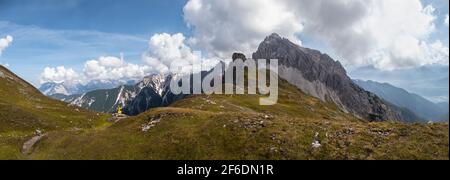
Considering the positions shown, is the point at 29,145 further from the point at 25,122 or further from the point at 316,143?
the point at 316,143

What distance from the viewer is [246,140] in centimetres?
4334

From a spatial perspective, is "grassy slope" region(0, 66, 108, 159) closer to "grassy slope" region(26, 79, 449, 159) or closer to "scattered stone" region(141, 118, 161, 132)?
"grassy slope" region(26, 79, 449, 159)

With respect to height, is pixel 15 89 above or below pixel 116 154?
above

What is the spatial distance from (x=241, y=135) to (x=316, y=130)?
367 inches

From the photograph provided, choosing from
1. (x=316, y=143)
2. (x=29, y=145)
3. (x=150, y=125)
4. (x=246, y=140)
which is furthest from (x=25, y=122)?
(x=316, y=143)

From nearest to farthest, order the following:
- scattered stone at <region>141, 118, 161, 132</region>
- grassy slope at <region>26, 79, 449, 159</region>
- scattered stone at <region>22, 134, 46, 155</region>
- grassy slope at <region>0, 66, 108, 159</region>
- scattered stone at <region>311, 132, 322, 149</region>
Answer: grassy slope at <region>26, 79, 449, 159</region> → scattered stone at <region>311, 132, 322, 149</region> → scattered stone at <region>22, 134, 46, 155</region> → scattered stone at <region>141, 118, 161, 132</region> → grassy slope at <region>0, 66, 108, 159</region>

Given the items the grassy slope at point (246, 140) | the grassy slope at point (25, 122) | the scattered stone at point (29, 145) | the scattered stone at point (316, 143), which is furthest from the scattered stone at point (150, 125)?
the scattered stone at point (316, 143)

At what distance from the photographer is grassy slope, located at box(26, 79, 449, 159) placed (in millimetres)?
37688

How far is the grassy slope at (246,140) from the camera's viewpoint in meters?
37.7

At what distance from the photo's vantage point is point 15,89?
119188 mm

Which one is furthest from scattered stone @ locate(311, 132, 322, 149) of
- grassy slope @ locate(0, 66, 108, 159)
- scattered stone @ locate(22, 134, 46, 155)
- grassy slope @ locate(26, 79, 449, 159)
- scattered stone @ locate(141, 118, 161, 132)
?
scattered stone @ locate(22, 134, 46, 155)

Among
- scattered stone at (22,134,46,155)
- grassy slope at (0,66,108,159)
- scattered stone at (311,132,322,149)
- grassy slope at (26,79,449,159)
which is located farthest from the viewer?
grassy slope at (0,66,108,159)
